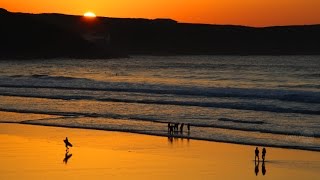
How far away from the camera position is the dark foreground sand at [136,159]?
22.6 metres

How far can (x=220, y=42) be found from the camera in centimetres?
17988

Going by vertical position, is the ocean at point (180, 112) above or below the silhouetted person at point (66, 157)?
above

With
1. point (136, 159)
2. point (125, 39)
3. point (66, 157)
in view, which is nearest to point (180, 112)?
point (136, 159)

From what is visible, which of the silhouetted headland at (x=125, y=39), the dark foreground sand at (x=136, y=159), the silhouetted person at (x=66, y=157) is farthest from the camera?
the silhouetted headland at (x=125, y=39)

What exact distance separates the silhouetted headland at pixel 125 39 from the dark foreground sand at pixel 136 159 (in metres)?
123

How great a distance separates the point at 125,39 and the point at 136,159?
533 feet

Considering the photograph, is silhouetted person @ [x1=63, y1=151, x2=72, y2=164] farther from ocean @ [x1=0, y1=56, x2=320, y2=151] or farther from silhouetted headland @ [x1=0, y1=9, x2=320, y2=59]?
silhouetted headland @ [x1=0, y1=9, x2=320, y2=59]

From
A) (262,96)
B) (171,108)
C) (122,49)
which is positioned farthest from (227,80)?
(122,49)

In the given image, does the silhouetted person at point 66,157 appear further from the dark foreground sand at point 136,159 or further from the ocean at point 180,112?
the ocean at point 180,112

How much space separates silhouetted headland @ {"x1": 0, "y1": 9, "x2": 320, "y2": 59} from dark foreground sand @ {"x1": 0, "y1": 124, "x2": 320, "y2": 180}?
123 m

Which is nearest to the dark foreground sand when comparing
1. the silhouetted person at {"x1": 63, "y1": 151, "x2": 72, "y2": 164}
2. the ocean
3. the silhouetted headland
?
the silhouetted person at {"x1": 63, "y1": 151, "x2": 72, "y2": 164}

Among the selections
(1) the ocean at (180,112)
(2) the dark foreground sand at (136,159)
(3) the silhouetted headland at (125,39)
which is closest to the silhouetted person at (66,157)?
(2) the dark foreground sand at (136,159)

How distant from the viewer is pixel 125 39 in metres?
187

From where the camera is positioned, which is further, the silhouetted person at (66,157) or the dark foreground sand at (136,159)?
the silhouetted person at (66,157)
